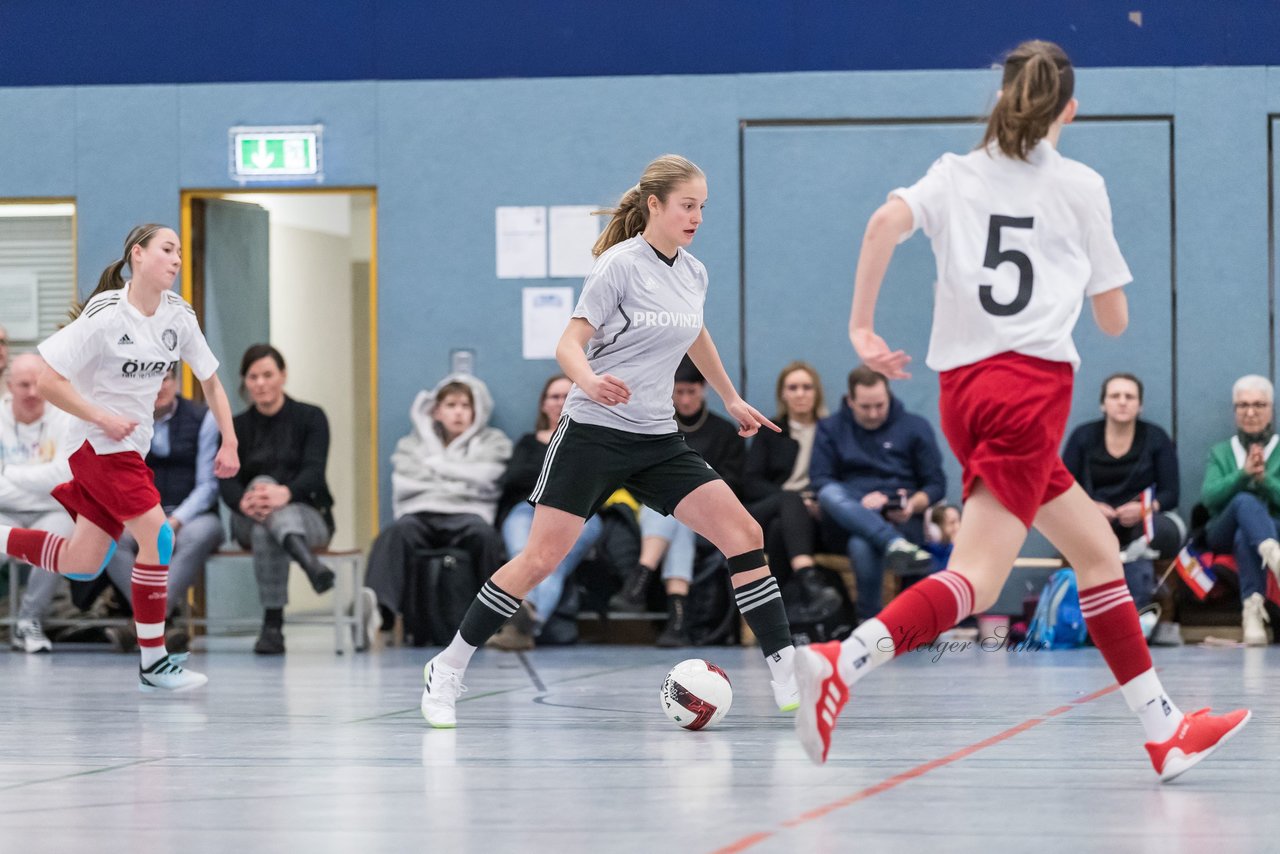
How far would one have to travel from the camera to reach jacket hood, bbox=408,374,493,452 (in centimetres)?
970

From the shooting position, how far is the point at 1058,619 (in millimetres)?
8914

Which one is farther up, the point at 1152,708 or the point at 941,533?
the point at 1152,708

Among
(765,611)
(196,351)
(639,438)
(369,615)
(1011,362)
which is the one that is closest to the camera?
(1011,362)

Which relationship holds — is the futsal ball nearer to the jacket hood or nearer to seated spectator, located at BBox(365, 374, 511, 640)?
seated spectator, located at BBox(365, 374, 511, 640)

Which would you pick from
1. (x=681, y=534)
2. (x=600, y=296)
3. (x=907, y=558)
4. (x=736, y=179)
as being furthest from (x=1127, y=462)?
(x=600, y=296)

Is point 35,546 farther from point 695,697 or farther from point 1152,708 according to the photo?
point 1152,708

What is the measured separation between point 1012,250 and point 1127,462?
5611mm

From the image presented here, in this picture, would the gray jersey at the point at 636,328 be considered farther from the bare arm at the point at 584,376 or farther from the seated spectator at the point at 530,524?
the seated spectator at the point at 530,524

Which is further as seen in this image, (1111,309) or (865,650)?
(1111,309)

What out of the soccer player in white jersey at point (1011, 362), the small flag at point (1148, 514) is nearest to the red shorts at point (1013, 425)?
the soccer player in white jersey at point (1011, 362)

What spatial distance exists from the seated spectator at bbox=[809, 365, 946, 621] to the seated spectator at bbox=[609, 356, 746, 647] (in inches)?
19.6

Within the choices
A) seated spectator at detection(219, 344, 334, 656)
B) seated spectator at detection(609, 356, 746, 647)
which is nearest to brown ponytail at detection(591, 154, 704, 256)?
seated spectator at detection(609, 356, 746, 647)

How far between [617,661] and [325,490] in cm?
220

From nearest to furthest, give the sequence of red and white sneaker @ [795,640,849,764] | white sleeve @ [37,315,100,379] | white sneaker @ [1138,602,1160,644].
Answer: red and white sneaker @ [795,640,849,764] < white sleeve @ [37,315,100,379] < white sneaker @ [1138,602,1160,644]
